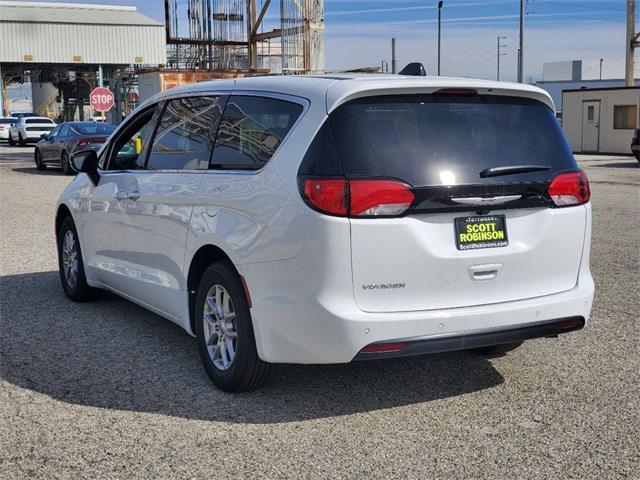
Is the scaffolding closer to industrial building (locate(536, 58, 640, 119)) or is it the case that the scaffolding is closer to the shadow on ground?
the shadow on ground

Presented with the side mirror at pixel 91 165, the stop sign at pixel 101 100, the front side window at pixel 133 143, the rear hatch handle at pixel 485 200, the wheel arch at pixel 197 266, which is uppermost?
the stop sign at pixel 101 100

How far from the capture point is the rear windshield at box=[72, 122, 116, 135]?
2530 cm

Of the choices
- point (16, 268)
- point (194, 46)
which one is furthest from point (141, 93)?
point (16, 268)

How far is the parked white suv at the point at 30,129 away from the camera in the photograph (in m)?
47.6

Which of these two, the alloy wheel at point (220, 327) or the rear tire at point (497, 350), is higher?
the alloy wheel at point (220, 327)

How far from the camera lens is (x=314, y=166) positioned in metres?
4.38

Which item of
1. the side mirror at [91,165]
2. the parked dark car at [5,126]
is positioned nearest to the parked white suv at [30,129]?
the parked dark car at [5,126]

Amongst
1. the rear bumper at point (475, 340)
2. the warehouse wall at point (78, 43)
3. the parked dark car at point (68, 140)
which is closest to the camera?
the rear bumper at point (475, 340)

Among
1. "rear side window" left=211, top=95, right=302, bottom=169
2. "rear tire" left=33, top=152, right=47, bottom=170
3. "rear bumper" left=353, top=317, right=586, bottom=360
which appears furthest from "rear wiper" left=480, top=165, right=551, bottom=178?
"rear tire" left=33, top=152, right=47, bottom=170

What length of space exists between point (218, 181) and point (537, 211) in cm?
177

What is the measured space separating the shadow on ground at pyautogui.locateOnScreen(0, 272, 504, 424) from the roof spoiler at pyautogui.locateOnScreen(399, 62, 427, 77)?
1.81 metres

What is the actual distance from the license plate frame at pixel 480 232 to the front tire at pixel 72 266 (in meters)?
3.82

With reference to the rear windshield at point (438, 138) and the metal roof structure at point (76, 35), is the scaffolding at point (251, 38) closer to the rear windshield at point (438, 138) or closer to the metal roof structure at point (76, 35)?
the rear windshield at point (438, 138)

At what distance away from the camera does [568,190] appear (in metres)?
4.88
